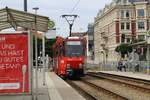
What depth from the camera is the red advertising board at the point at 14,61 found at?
17.0 meters

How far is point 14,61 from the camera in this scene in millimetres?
17031

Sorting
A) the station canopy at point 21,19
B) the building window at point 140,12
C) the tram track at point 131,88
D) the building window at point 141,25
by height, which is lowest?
the tram track at point 131,88

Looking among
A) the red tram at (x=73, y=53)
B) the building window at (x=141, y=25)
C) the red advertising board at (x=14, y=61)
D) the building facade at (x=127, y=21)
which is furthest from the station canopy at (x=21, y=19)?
the building window at (x=141, y=25)

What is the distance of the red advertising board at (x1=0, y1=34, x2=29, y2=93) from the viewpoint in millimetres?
16984

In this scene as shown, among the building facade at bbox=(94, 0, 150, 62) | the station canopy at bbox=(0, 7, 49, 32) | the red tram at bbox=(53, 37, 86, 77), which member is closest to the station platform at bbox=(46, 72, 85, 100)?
A: the station canopy at bbox=(0, 7, 49, 32)

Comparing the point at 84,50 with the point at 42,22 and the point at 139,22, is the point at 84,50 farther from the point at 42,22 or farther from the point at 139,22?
the point at 139,22

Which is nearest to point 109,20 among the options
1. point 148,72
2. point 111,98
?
point 148,72

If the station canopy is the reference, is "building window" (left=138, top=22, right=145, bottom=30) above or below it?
above

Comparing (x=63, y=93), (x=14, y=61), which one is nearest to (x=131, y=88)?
(x=63, y=93)

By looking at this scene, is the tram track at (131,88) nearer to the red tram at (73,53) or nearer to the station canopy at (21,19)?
the red tram at (73,53)

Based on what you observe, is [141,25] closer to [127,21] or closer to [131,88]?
[127,21]

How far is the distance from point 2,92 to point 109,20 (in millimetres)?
145712

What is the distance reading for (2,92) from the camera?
57.3 feet

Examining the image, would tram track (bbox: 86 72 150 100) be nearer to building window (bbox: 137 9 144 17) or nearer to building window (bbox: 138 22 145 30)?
building window (bbox: 138 22 145 30)
